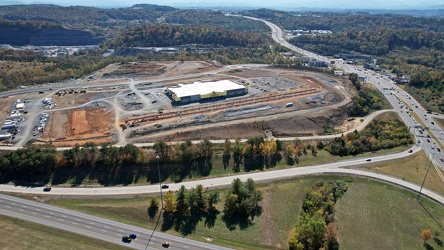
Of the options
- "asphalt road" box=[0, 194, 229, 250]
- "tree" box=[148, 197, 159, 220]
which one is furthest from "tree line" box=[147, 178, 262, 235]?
"asphalt road" box=[0, 194, 229, 250]

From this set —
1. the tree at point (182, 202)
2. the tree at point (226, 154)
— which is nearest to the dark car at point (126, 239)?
the tree at point (182, 202)

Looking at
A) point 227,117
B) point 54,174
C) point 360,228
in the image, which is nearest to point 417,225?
point 360,228

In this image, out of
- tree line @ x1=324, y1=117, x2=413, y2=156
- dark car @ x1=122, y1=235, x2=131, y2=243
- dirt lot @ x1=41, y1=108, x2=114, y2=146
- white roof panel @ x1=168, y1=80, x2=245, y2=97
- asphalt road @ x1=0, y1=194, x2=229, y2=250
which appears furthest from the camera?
white roof panel @ x1=168, y1=80, x2=245, y2=97

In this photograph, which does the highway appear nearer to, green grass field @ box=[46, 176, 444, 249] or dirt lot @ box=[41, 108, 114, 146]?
green grass field @ box=[46, 176, 444, 249]

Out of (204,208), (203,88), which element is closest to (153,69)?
(203,88)

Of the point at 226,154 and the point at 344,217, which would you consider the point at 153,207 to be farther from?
the point at 344,217

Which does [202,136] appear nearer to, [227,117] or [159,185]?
[227,117]
